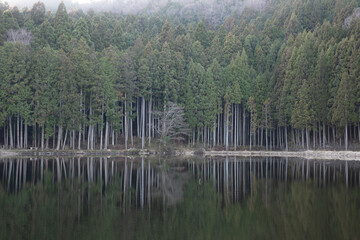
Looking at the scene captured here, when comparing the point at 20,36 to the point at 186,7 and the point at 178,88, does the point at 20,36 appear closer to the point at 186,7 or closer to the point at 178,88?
the point at 178,88

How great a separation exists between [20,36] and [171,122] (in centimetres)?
2742

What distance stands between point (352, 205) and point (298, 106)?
3534 centimetres

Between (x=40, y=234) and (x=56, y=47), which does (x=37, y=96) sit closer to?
(x=56, y=47)

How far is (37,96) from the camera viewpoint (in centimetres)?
4406

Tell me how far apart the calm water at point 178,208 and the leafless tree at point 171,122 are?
26.5 metres

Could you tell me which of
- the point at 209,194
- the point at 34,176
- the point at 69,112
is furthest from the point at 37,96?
the point at 209,194

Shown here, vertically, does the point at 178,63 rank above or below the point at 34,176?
above

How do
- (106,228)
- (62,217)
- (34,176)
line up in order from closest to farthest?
(106,228), (62,217), (34,176)

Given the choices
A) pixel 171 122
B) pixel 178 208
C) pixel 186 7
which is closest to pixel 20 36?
pixel 171 122

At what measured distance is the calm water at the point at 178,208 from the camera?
32.4 feet

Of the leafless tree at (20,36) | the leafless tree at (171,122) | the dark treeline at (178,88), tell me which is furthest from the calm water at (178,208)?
the leafless tree at (20,36)

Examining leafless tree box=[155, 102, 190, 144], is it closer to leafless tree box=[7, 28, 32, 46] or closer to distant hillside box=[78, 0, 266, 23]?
leafless tree box=[7, 28, 32, 46]

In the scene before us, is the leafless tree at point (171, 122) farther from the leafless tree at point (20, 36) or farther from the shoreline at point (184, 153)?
the leafless tree at point (20, 36)

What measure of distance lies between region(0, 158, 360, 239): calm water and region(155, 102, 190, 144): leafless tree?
26.5 m
